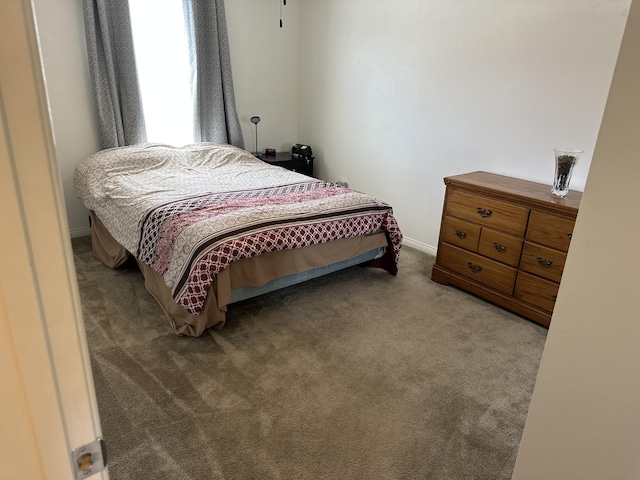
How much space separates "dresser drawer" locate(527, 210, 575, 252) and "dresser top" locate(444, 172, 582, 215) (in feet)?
0.21

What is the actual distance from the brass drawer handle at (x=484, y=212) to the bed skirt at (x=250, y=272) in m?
0.71

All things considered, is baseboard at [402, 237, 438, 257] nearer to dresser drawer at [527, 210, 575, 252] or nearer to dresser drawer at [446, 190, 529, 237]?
dresser drawer at [446, 190, 529, 237]

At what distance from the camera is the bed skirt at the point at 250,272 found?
8.19 feet

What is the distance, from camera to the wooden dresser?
2.63 metres

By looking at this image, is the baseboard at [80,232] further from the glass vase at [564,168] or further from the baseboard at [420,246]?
the glass vase at [564,168]

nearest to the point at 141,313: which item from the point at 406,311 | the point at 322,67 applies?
the point at 406,311

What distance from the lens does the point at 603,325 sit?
923mm

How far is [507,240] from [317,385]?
62.4 inches

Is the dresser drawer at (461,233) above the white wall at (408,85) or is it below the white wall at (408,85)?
below

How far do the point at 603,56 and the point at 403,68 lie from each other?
5.26ft

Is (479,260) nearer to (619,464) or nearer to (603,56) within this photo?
(603,56)

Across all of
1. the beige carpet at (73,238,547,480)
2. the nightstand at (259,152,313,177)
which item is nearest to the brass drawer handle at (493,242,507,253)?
the beige carpet at (73,238,547,480)

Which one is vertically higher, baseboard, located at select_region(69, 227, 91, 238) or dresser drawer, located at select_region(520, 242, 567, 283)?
dresser drawer, located at select_region(520, 242, 567, 283)

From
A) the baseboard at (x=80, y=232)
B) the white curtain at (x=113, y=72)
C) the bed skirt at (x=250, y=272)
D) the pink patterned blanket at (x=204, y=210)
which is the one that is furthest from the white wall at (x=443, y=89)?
the baseboard at (x=80, y=232)
